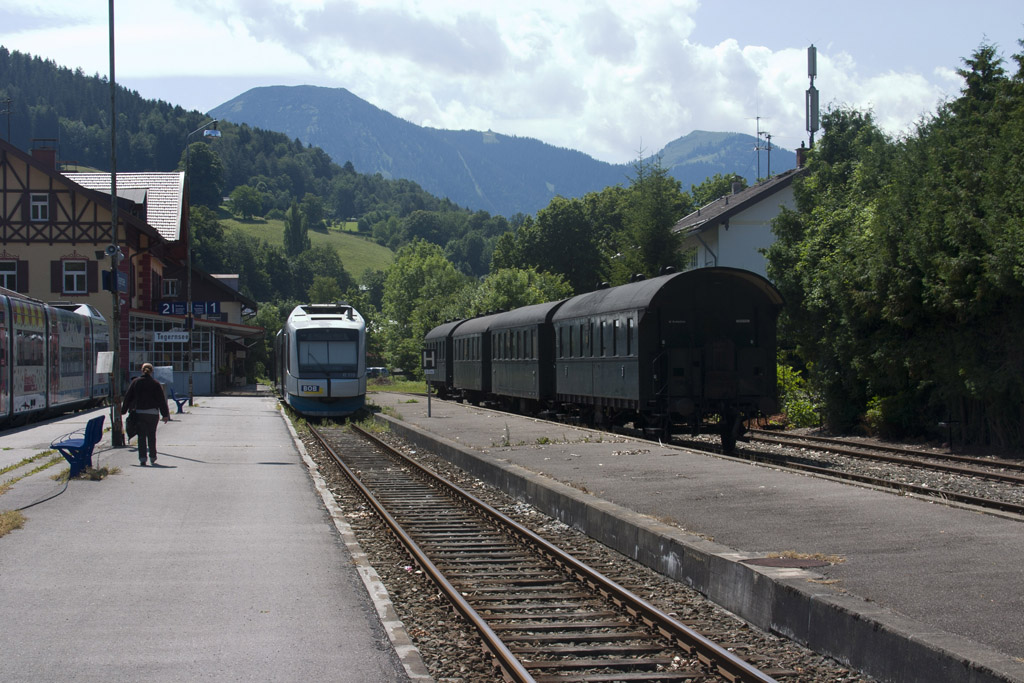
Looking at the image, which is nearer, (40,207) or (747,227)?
(40,207)

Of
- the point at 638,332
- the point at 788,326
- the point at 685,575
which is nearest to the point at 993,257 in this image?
the point at 638,332

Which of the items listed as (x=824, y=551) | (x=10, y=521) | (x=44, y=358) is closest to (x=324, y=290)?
(x=44, y=358)

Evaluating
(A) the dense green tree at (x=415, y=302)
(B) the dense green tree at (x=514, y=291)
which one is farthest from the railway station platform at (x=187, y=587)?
(A) the dense green tree at (x=415, y=302)

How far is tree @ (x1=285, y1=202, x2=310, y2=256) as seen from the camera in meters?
186

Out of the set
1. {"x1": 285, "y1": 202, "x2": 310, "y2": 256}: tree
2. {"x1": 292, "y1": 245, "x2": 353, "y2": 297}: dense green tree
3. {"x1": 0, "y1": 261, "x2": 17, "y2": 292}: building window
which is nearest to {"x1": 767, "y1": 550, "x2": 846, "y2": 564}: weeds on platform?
{"x1": 0, "y1": 261, "x2": 17, "y2": 292}: building window

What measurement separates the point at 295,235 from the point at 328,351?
162045 millimetres

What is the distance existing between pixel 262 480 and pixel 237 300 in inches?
2251

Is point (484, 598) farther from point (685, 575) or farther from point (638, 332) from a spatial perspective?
point (638, 332)

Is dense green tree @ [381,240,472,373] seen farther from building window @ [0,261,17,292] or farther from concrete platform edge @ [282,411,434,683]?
concrete platform edge @ [282,411,434,683]

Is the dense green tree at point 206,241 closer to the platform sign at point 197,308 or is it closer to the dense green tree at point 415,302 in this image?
the dense green tree at point 415,302

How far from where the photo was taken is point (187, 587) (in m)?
7.96

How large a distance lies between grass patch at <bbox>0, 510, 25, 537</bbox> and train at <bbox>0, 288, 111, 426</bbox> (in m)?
13.5

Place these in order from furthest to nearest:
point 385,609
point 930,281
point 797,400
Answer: point 797,400, point 930,281, point 385,609

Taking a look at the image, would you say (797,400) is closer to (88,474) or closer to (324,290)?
(88,474)
